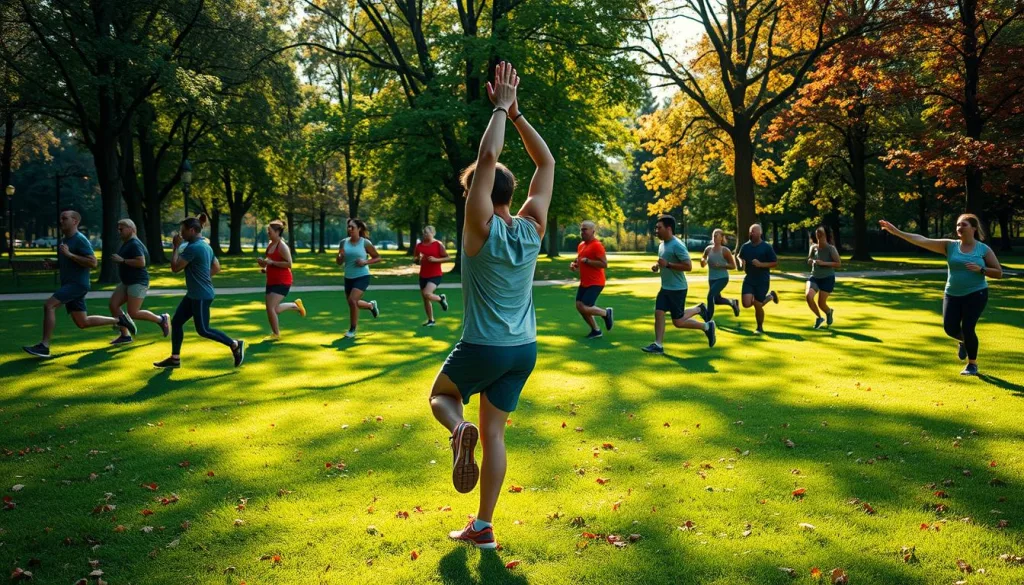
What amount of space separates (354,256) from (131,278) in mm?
3672

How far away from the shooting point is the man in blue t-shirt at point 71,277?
10.1 m

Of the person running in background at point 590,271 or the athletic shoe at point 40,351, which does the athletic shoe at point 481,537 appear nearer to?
the person running in background at point 590,271

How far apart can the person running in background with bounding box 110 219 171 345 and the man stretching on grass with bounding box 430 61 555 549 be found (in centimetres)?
830

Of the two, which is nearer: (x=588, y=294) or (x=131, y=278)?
(x=131, y=278)

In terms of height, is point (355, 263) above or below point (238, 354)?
above

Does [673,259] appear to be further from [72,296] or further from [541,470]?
[72,296]

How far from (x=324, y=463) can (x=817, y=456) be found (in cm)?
404

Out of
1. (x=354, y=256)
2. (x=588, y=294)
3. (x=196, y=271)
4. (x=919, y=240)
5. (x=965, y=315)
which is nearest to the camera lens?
(x=919, y=240)

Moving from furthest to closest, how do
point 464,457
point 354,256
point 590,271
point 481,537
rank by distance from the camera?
point 354,256, point 590,271, point 481,537, point 464,457

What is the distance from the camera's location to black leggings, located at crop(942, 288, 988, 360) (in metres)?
8.80

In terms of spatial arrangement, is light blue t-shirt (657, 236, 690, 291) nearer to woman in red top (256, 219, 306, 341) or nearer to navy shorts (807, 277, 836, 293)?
navy shorts (807, 277, 836, 293)

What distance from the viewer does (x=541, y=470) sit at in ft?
17.9

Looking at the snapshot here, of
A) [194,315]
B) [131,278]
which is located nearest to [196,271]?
[194,315]

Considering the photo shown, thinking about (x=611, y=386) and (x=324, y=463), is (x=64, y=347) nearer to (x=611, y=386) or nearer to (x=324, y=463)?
(x=324, y=463)
